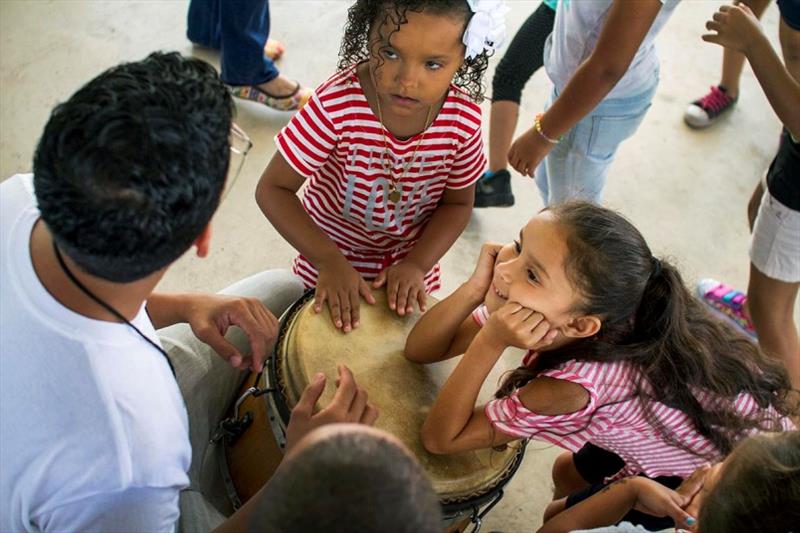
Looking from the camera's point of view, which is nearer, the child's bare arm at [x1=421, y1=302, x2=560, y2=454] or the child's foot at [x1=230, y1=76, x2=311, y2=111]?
the child's bare arm at [x1=421, y1=302, x2=560, y2=454]

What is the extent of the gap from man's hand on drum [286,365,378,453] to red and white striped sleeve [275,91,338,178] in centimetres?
53

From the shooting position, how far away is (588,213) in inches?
56.1

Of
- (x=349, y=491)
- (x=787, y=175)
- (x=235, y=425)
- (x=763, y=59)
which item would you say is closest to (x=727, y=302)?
(x=787, y=175)

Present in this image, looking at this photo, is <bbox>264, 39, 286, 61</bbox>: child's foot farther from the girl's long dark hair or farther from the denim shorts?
the girl's long dark hair

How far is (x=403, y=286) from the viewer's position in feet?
5.45

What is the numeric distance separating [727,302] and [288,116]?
1.80 metres

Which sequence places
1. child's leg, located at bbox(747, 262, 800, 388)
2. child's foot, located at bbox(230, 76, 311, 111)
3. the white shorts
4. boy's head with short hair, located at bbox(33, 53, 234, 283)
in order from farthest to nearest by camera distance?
1. child's foot, located at bbox(230, 76, 311, 111)
2. child's leg, located at bbox(747, 262, 800, 388)
3. the white shorts
4. boy's head with short hair, located at bbox(33, 53, 234, 283)

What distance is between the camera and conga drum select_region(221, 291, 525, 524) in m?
1.41

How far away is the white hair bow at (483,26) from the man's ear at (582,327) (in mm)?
556

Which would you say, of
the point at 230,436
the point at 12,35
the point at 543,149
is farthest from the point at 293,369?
A: the point at 12,35

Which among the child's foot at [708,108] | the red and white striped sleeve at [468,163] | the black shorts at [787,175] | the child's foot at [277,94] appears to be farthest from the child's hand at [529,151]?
the child's foot at [708,108]

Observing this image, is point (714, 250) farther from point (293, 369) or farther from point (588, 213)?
point (293, 369)

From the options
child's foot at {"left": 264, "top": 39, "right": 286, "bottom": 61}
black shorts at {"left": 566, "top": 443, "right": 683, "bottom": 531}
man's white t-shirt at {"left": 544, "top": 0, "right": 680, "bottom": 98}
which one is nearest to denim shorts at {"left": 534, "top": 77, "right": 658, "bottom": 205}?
man's white t-shirt at {"left": 544, "top": 0, "right": 680, "bottom": 98}

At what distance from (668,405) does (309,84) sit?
220 cm
